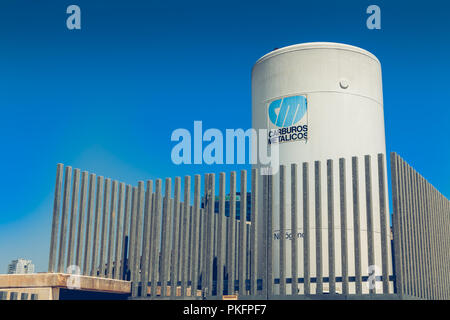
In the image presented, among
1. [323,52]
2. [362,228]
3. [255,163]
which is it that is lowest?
[362,228]

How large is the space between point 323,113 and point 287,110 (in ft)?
6.80

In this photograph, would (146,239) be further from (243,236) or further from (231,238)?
(243,236)

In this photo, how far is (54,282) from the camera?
25.3 metres

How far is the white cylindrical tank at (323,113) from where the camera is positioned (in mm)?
30109

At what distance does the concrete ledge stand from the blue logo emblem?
12.6m

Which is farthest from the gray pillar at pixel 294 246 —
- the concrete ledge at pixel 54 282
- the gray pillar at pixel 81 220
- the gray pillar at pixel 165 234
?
the gray pillar at pixel 81 220

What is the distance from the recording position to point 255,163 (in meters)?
32.2

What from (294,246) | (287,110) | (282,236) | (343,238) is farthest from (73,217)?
(343,238)

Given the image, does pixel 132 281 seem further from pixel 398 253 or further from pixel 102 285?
pixel 398 253

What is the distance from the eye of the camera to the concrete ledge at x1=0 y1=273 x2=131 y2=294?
25.4m

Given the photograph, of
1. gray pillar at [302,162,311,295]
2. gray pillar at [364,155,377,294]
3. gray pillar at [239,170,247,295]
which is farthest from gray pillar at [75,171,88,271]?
gray pillar at [364,155,377,294]
